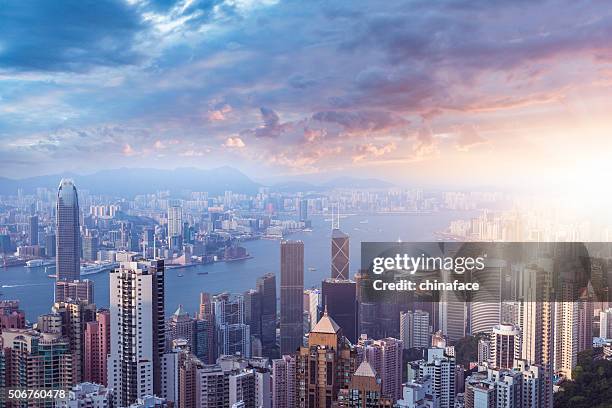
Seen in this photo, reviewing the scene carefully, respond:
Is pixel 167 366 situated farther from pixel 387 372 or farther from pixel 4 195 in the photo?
pixel 4 195

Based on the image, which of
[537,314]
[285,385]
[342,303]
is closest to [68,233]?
[342,303]

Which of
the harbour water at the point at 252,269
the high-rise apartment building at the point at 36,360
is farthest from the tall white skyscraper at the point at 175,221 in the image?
the high-rise apartment building at the point at 36,360

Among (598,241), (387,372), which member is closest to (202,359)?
(387,372)

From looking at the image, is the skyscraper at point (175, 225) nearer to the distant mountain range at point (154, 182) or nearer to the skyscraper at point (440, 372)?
the distant mountain range at point (154, 182)

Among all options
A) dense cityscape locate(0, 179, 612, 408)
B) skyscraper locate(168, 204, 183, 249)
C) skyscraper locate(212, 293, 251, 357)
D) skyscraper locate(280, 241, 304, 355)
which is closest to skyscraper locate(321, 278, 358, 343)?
dense cityscape locate(0, 179, 612, 408)

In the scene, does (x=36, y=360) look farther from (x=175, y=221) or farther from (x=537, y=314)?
(x=537, y=314)

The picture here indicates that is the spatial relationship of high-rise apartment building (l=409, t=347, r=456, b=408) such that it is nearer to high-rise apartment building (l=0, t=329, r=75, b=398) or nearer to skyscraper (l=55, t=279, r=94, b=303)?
high-rise apartment building (l=0, t=329, r=75, b=398)

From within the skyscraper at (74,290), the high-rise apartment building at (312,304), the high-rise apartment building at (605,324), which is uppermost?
the skyscraper at (74,290)
